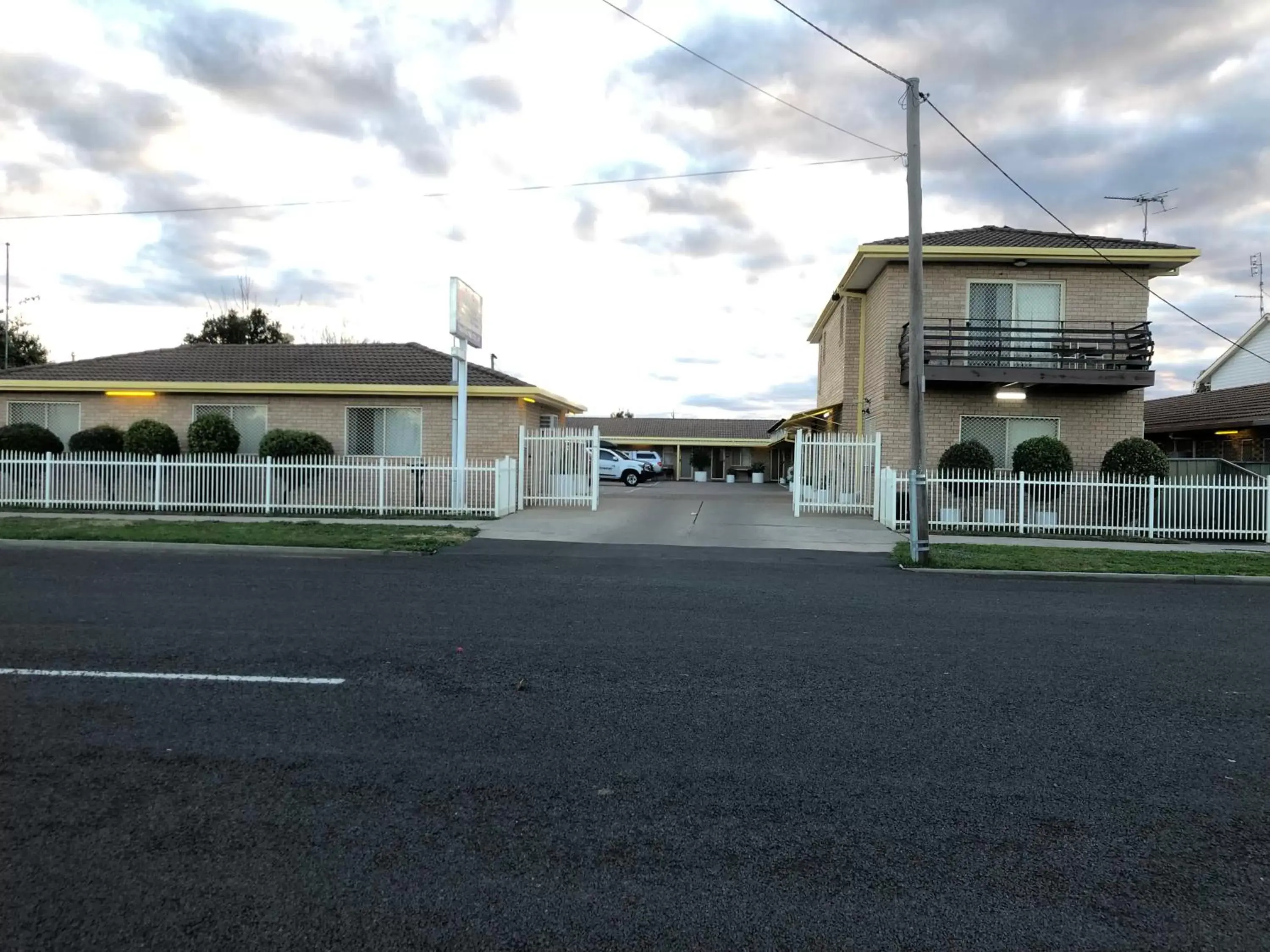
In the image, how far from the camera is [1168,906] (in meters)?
3.33

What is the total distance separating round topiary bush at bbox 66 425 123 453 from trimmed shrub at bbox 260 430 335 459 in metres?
3.63

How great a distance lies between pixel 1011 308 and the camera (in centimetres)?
2091

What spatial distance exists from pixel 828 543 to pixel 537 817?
41.8ft

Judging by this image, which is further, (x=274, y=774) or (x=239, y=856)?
(x=274, y=774)

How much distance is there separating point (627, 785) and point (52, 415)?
23.7 metres

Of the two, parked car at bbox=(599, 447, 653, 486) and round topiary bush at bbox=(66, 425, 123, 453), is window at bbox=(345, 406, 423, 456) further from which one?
parked car at bbox=(599, 447, 653, 486)

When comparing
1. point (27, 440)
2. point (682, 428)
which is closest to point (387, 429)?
point (27, 440)

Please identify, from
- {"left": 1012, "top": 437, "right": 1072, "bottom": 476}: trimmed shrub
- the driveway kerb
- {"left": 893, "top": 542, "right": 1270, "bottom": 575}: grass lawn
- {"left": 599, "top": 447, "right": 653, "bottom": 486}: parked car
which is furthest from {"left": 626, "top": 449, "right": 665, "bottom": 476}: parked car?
the driveway kerb

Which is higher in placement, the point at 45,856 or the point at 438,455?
the point at 438,455

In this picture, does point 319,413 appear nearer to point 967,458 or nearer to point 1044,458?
point 967,458

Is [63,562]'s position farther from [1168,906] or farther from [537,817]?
[1168,906]

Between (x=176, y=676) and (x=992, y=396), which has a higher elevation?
(x=992, y=396)

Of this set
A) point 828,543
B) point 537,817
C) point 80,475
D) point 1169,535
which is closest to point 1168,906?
point 537,817

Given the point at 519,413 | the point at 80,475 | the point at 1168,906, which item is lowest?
the point at 1168,906
